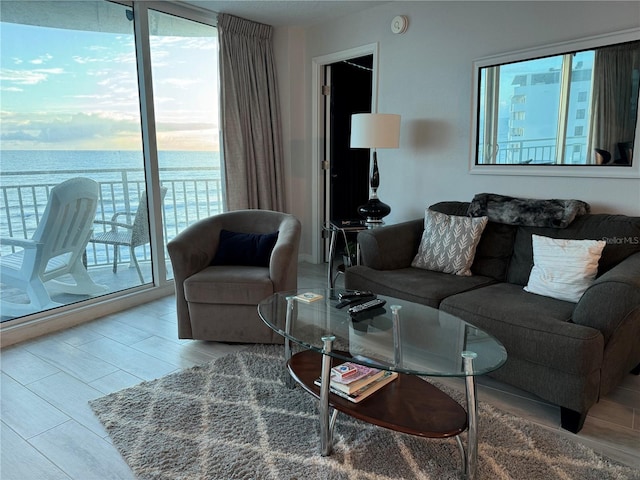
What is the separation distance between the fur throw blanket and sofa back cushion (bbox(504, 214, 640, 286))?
5 cm

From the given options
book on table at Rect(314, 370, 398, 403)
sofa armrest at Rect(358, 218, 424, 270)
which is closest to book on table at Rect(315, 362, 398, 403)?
book on table at Rect(314, 370, 398, 403)

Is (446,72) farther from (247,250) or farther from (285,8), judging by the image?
(247,250)

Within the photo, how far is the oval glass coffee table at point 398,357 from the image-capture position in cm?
156

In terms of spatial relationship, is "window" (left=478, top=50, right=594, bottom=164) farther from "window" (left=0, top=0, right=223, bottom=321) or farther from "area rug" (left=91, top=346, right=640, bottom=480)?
"window" (left=0, top=0, right=223, bottom=321)

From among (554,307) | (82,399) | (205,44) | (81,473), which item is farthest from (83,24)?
(554,307)

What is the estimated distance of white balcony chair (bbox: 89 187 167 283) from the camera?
3477 millimetres

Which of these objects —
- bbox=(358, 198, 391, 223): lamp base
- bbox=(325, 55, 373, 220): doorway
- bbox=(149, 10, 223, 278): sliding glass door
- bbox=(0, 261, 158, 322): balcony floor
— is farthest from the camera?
bbox=(325, 55, 373, 220): doorway

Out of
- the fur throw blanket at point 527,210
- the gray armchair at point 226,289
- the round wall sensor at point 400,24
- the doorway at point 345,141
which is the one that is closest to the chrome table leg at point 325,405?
the gray armchair at point 226,289

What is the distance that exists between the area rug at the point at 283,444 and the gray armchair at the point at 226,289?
52 cm

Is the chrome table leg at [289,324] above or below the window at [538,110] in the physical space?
below

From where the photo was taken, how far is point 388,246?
3033 millimetres

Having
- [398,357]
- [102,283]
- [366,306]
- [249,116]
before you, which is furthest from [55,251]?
[398,357]

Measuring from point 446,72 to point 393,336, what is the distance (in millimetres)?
2407

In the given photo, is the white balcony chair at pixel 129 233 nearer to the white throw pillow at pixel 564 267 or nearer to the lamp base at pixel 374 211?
the lamp base at pixel 374 211
